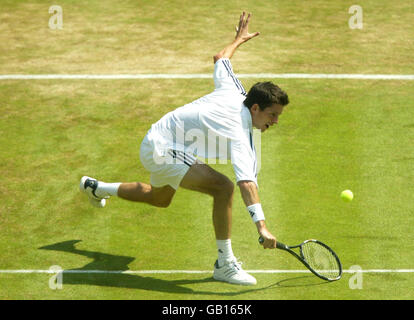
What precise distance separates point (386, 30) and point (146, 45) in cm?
400

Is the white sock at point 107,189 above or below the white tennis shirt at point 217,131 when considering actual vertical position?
below

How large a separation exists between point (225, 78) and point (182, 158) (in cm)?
101

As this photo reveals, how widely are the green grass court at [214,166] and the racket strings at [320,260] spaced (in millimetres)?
119

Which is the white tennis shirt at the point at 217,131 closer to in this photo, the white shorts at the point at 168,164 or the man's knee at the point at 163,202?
the white shorts at the point at 168,164

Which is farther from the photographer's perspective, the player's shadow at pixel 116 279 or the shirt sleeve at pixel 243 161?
the player's shadow at pixel 116 279

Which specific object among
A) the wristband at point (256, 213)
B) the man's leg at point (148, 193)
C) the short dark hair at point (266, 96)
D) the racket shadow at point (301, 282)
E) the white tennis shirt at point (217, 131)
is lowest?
the racket shadow at point (301, 282)

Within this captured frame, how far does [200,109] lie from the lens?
8156mm

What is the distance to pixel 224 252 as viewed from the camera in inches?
321

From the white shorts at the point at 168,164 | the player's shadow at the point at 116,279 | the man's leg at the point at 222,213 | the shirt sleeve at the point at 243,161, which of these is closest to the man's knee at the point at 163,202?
the white shorts at the point at 168,164

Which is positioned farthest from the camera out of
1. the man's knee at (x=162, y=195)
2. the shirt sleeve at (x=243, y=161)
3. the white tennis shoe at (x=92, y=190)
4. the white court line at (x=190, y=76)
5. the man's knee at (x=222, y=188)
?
the white court line at (x=190, y=76)

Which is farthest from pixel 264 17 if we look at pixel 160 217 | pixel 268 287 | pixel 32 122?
pixel 268 287

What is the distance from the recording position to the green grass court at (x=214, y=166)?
8.50 meters

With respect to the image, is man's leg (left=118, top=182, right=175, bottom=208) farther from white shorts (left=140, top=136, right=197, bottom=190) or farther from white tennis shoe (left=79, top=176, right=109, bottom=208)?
white tennis shoe (left=79, top=176, right=109, bottom=208)

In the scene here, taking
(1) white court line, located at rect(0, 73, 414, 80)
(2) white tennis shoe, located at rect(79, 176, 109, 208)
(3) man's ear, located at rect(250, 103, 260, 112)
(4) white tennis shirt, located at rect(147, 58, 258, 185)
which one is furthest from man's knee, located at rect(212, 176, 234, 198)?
(1) white court line, located at rect(0, 73, 414, 80)
